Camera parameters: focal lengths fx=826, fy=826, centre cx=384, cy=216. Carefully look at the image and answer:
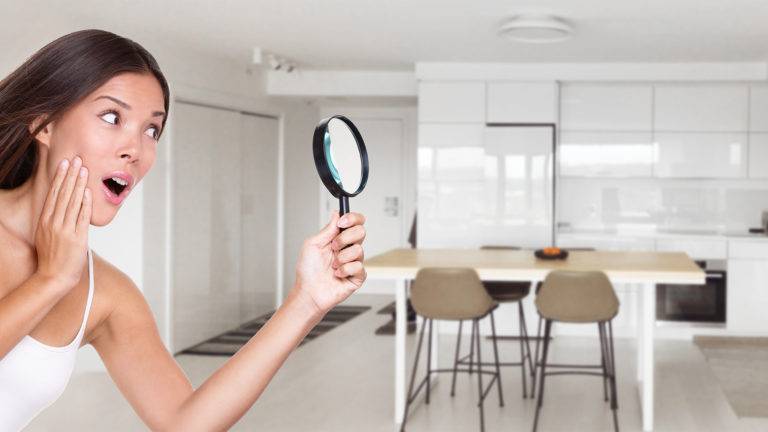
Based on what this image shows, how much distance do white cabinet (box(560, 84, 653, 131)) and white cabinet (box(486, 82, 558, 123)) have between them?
0.28 meters

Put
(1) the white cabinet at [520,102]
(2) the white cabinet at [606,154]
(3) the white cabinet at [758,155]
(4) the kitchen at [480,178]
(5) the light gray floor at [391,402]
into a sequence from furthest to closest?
1. (2) the white cabinet at [606,154]
2. (3) the white cabinet at [758,155]
3. (1) the white cabinet at [520,102]
4. (4) the kitchen at [480,178]
5. (5) the light gray floor at [391,402]

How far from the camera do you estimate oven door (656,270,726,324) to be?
6656 millimetres

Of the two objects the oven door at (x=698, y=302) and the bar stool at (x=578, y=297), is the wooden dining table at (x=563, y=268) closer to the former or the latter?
the bar stool at (x=578, y=297)

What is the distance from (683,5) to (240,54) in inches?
130

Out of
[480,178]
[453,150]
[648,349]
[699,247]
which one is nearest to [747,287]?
[699,247]

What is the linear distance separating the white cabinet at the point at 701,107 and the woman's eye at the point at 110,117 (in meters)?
6.69

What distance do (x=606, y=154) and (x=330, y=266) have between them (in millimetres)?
6543

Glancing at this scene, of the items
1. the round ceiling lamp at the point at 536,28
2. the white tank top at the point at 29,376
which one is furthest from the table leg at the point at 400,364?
the white tank top at the point at 29,376

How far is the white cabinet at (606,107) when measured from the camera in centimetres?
707

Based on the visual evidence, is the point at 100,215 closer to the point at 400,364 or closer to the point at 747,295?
the point at 400,364

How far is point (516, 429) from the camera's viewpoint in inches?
165

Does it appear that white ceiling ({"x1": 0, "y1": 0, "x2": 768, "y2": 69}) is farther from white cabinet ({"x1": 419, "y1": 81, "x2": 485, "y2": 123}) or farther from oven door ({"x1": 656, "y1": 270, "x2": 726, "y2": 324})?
oven door ({"x1": 656, "y1": 270, "x2": 726, "y2": 324})

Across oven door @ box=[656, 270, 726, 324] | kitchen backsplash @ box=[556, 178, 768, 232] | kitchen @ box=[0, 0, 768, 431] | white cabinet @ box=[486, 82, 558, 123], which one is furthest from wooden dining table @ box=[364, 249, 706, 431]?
kitchen backsplash @ box=[556, 178, 768, 232]

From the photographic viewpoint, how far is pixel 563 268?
411 centimetres
